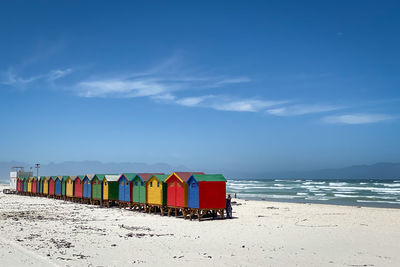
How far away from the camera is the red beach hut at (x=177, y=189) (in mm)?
25156

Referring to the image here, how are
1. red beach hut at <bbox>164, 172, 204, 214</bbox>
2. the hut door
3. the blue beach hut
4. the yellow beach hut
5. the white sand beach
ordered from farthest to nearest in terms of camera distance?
1. the blue beach hut
2. the yellow beach hut
3. the hut door
4. red beach hut at <bbox>164, 172, 204, 214</bbox>
5. the white sand beach

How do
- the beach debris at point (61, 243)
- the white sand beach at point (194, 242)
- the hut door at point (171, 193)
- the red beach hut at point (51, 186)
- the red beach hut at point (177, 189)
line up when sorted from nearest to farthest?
the white sand beach at point (194, 242), the beach debris at point (61, 243), the red beach hut at point (177, 189), the hut door at point (171, 193), the red beach hut at point (51, 186)

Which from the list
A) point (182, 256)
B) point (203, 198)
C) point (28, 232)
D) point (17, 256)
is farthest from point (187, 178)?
point (17, 256)

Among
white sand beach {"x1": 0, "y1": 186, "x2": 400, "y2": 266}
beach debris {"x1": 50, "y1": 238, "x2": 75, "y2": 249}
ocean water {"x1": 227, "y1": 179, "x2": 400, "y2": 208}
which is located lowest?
ocean water {"x1": 227, "y1": 179, "x2": 400, "y2": 208}

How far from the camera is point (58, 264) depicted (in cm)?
1231

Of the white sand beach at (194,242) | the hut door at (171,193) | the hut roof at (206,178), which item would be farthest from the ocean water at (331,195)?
the hut door at (171,193)

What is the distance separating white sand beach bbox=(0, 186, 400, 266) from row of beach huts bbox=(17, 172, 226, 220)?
1233 millimetres

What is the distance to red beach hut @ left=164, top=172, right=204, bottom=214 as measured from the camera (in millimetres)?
25156

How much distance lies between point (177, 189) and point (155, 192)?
288cm

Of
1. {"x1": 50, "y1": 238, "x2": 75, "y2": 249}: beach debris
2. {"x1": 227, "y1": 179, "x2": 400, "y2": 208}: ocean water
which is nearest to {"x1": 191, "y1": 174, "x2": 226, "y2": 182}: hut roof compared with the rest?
{"x1": 50, "y1": 238, "x2": 75, "y2": 249}: beach debris

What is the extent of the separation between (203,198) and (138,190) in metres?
8.07

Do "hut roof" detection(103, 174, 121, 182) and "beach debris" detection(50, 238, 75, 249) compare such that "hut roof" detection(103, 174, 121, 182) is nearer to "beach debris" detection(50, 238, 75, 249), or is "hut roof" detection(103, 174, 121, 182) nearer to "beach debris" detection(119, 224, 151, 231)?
"beach debris" detection(119, 224, 151, 231)

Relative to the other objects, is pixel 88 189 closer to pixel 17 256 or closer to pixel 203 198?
pixel 203 198

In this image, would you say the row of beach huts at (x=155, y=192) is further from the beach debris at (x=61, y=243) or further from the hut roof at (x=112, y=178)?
the beach debris at (x=61, y=243)
